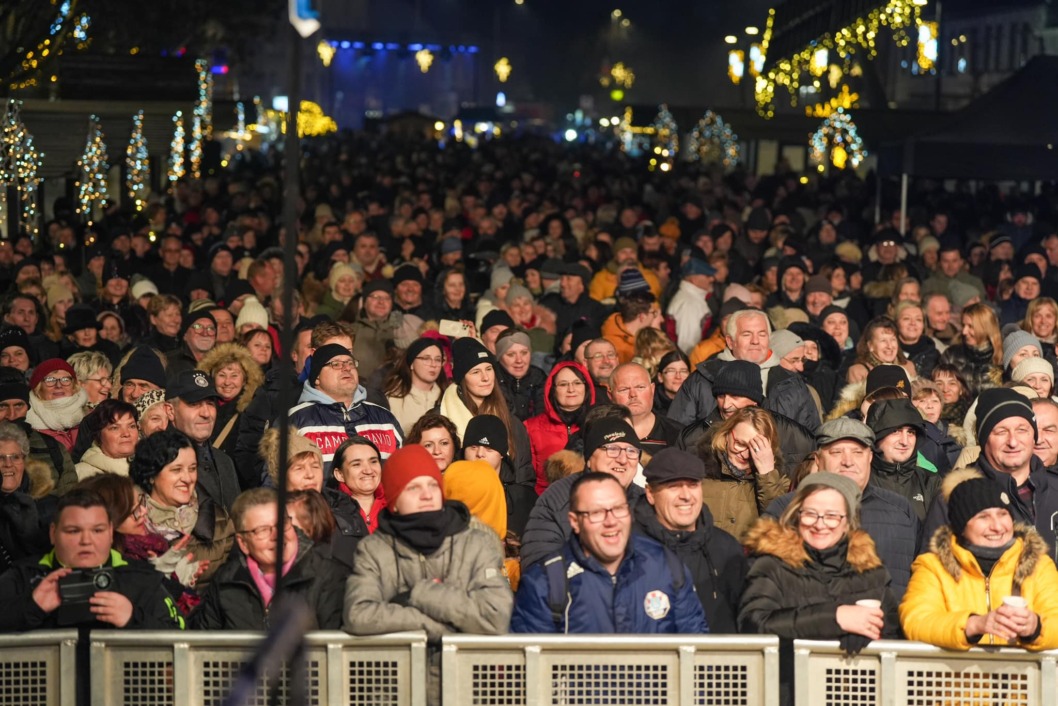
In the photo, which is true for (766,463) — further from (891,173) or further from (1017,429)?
(891,173)

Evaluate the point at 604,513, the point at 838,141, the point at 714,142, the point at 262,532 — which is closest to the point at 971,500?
the point at 604,513

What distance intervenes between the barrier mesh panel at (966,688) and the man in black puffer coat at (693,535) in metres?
1.23

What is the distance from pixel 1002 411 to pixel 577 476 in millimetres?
2115

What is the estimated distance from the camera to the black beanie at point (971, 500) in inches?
257

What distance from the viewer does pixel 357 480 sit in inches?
322

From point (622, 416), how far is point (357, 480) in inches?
58.4

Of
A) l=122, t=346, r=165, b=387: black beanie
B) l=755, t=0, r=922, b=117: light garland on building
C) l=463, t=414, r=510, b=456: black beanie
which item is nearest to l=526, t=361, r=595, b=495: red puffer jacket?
l=463, t=414, r=510, b=456: black beanie

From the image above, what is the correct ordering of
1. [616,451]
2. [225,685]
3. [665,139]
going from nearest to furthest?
[225,685]
[616,451]
[665,139]

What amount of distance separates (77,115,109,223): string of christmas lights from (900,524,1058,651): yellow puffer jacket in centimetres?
2098

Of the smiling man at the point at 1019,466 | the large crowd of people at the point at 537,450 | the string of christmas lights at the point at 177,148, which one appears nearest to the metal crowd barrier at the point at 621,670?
the large crowd of people at the point at 537,450

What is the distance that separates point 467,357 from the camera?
10250 mm

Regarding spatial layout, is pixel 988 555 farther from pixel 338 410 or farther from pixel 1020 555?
pixel 338 410

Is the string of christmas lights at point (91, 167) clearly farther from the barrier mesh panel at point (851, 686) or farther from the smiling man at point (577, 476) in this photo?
the barrier mesh panel at point (851, 686)

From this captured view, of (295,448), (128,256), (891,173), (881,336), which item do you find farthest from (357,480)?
(891,173)
